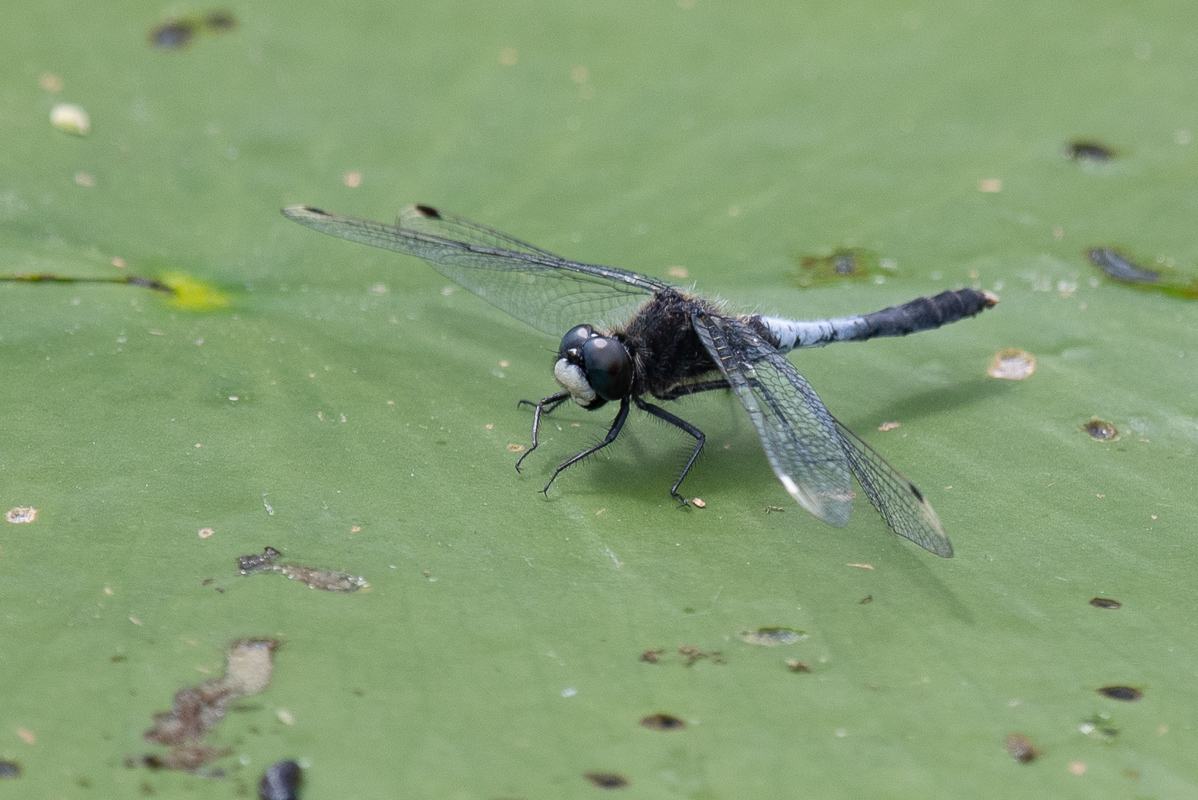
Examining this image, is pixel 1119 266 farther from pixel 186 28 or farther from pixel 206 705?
pixel 186 28

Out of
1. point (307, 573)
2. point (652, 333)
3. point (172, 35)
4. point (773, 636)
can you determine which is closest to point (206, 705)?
point (307, 573)

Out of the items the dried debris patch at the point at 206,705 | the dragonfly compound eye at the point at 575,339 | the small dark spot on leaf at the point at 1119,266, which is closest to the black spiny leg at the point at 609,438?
the dragonfly compound eye at the point at 575,339

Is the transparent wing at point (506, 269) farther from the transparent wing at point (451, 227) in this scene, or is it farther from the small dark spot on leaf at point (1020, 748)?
the small dark spot on leaf at point (1020, 748)

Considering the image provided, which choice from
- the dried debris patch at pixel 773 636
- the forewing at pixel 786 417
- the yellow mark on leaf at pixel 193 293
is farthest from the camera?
the yellow mark on leaf at pixel 193 293

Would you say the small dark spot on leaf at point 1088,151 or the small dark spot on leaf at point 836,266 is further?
the small dark spot on leaf at point 1088,151

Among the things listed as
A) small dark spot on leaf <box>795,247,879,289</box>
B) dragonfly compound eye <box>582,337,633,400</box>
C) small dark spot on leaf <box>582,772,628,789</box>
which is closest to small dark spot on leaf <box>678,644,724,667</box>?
small dark spot on leaf <box>582,772,628,789</box>

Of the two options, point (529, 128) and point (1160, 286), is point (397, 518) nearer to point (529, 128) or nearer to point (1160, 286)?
point (529, 128)

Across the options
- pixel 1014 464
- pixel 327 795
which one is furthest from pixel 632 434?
pixel 327 795
